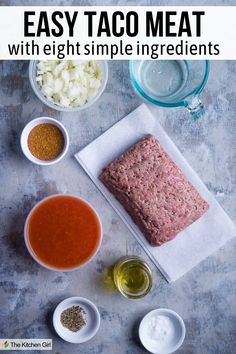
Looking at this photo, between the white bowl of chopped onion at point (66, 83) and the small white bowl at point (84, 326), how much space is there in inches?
26.0

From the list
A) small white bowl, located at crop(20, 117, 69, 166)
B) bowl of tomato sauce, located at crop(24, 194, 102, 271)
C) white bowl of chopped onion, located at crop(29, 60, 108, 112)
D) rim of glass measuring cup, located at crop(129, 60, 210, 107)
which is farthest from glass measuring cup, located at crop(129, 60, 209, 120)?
bowl of tomato sauce, located at crop(24, 194, 102, 271)

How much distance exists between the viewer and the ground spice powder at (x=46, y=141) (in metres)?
1.87

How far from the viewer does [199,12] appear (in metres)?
1.96

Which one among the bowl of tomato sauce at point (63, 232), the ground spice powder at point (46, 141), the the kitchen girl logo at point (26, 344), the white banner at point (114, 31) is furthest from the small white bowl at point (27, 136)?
the the kitchen girl logo at point (26, 344)

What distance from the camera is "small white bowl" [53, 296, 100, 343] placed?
1.89 m

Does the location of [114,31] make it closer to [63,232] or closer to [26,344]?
[63,232]

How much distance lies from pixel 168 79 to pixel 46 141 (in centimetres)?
48

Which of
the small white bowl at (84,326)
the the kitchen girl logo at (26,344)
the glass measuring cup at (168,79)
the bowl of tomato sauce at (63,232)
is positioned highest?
the glass measuring cup at (168,79)

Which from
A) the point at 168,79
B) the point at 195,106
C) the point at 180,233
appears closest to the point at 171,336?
the point at 180,233

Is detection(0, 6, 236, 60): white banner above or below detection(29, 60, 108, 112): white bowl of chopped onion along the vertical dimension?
above

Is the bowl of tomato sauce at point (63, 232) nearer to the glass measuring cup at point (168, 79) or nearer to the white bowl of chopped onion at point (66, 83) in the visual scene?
the white bowl of chopped onion at point (66, 83)

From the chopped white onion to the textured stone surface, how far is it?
0.08m

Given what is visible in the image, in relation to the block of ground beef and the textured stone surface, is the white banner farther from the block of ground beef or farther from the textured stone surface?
the block of ground beef

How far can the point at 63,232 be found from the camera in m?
1.84
